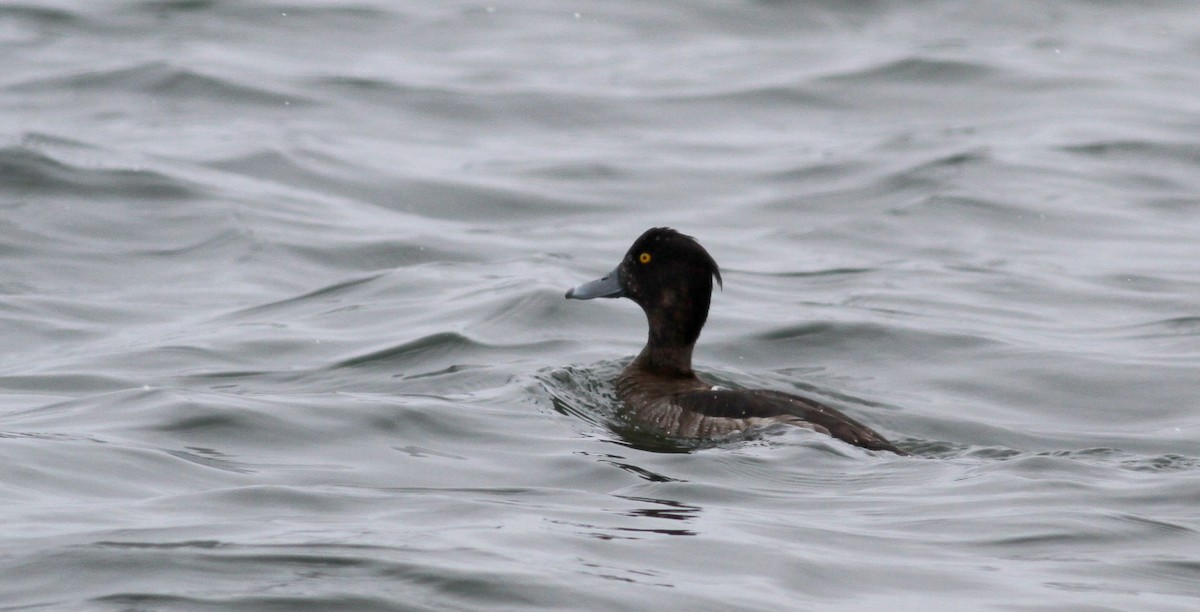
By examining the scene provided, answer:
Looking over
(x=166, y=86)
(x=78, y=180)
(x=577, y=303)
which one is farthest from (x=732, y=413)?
(x=166, y=86)

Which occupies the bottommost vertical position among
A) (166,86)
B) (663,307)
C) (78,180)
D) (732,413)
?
(78,180)

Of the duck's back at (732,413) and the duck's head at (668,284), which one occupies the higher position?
the duck's head at (668,284)

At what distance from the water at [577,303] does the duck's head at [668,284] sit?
1.49ft

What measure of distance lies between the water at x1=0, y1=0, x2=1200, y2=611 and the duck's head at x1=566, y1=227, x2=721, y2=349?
45cm

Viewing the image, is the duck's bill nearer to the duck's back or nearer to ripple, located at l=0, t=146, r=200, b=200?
the duck's back

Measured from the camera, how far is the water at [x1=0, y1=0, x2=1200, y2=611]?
5949mm

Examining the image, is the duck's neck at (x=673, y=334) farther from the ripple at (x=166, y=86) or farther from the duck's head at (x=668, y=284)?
the ripple at (x=166, y=86)

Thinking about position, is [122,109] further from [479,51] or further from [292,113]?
[479,51]

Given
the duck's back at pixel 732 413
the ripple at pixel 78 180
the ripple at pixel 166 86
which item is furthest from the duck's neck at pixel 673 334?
the ripple at pixel 166 86

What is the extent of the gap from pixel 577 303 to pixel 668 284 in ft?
7.56

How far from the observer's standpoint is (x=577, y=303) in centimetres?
1174

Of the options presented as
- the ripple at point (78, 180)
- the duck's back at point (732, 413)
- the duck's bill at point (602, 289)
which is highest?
the duck's bill at point (602, 289)

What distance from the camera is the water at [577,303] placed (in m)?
5.95

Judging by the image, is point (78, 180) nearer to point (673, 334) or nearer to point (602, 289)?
point (602, 289)
